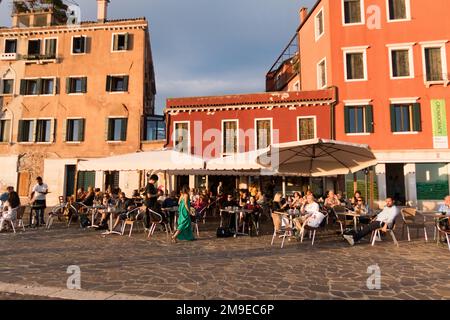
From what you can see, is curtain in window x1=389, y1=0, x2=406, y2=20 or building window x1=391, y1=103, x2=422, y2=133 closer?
building window x1=391, y1=103, x2=422, y2=133

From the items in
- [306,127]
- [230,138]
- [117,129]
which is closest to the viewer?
[306,127]

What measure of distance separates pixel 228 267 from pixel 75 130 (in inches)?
777

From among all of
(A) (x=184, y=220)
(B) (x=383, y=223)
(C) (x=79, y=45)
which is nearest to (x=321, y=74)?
(B) (x=383, y=223)

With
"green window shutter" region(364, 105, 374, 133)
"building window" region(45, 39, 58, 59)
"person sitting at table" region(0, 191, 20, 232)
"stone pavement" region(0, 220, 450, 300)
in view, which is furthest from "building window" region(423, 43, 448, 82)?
"building window" region(45, 39, 58, 59)

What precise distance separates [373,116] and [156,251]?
15.5 meters

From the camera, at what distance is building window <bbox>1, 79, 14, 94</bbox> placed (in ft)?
73.5

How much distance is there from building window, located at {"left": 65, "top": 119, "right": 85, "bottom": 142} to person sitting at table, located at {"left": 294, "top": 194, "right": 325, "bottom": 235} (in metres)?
18.0

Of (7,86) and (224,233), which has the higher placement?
(7,86)

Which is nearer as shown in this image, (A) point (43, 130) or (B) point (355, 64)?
(B) point (355, 64)

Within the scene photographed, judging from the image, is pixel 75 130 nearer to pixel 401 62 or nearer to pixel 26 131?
pixel 26 131

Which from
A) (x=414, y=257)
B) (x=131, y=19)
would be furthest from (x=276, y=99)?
(x=414, y=257)

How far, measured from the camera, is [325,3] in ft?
64.1

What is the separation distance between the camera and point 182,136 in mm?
19891

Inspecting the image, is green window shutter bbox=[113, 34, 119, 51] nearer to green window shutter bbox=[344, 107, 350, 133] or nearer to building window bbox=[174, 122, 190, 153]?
building window bbox=[174, 122, 190, 153]
